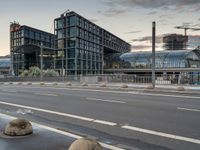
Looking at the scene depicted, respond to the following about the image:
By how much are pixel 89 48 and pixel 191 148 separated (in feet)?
229

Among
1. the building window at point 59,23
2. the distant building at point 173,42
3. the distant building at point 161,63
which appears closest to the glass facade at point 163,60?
the distant building at point 161,63

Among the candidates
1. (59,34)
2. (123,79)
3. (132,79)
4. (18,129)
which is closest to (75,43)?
(59,34)

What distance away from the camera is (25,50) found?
7125 cm

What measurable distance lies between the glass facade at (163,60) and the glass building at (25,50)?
881 inches

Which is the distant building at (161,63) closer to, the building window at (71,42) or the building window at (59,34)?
the building window at (71,42)

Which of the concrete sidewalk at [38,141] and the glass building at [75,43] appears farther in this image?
the glass building at [75,43]

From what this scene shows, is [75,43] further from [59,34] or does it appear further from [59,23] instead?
[59,23]

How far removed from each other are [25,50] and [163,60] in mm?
34851

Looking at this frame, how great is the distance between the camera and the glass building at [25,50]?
7106 centimetres

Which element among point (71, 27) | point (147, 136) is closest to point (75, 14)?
point (71, 27)

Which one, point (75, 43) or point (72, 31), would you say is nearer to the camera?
point (75, 43)

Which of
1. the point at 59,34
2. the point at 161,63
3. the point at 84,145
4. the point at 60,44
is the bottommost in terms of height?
the point at 84,145

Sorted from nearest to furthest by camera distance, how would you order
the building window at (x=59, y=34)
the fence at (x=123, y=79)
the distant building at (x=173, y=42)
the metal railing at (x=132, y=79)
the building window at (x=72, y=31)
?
the metal railing at (x=132, y=79) → the fence at (x=123, y=79) → the building window at (x=72, y=31) → the building window at (x=59, y=34) → the distant building at (x=173, y=42)

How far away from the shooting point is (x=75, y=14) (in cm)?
6769
